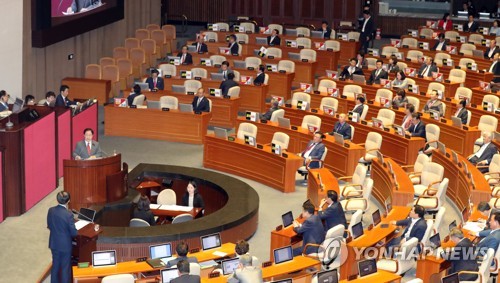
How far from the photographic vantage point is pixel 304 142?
22.3m

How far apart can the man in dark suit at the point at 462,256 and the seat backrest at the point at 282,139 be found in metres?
6.96

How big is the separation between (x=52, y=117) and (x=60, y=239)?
5129 mm

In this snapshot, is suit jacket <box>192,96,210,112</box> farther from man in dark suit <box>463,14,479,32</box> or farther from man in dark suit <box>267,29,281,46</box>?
man in dark suit <box>463,14,479,32</box>

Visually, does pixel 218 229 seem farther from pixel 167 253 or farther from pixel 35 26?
pixel 35 26

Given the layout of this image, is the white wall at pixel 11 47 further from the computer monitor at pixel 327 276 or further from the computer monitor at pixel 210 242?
the computer monitor at pixel 327 276

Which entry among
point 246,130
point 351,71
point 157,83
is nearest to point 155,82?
point 157,83

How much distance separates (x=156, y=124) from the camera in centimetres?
2438

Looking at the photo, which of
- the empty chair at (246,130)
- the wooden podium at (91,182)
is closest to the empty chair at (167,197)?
the wooden podium at (91,182)

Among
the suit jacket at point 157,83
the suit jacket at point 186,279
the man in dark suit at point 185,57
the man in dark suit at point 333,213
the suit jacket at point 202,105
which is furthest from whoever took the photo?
the man in dark suit at point 185,57

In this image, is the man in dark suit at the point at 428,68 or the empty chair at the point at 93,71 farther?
the empty chair at the point at 93,71

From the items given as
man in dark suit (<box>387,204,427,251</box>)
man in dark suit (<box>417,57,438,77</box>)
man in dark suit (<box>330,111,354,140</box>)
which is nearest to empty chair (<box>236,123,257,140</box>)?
man in dark suit (<box>330,111,354,140</box>)

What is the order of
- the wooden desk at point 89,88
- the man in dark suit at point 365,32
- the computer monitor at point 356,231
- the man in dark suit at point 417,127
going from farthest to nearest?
the man in dark suit at point 365,32, the wooden desk at point 89,88, the man in dark suit at point 417,127, the computer monitor at point 356,231

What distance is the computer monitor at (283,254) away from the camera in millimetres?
14766

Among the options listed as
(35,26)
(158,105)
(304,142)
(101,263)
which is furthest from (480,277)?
(35,26)
